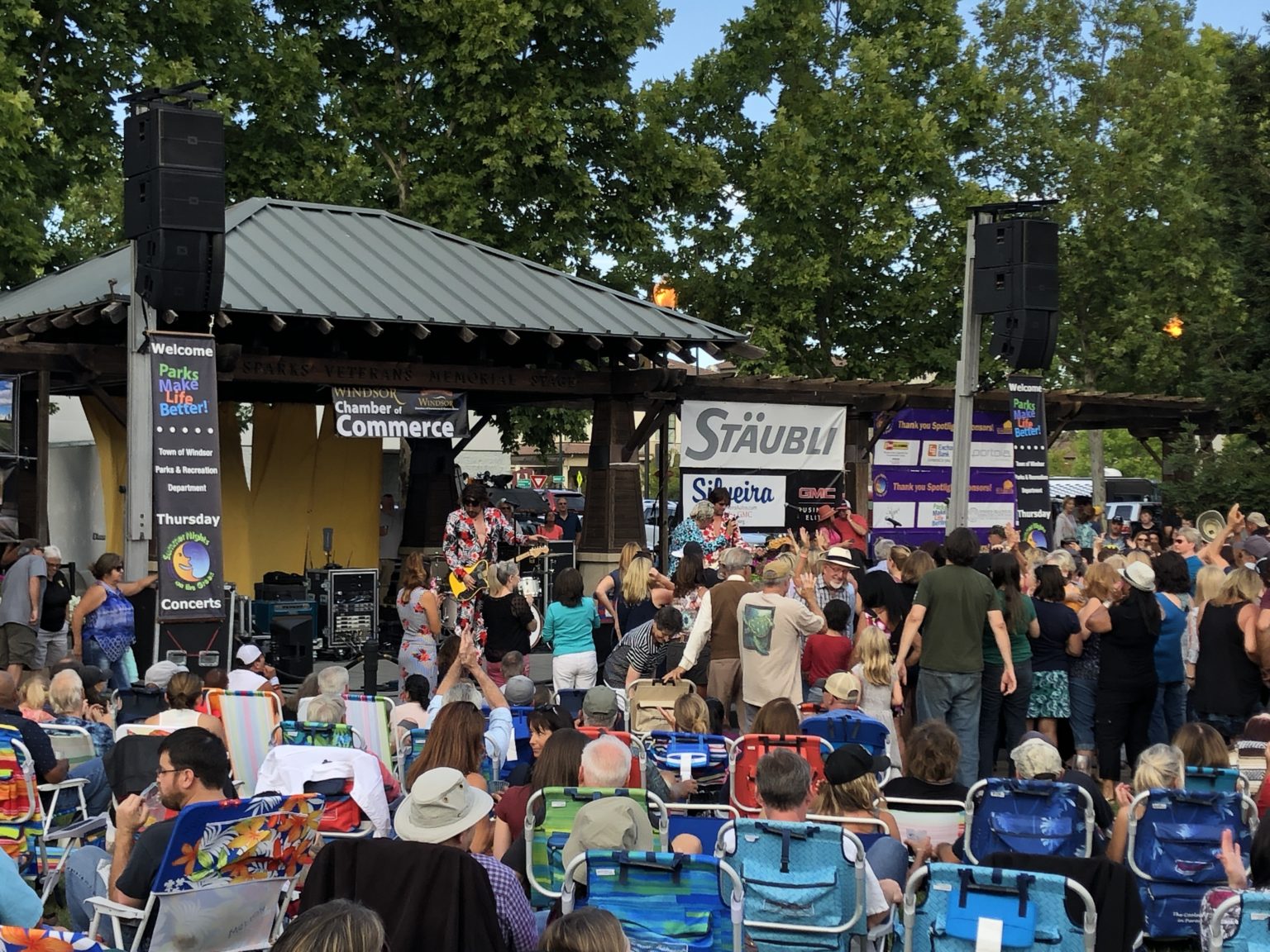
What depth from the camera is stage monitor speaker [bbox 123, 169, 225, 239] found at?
10.7 metres

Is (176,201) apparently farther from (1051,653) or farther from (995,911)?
(995,911)

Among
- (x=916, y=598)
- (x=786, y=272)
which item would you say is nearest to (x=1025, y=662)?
(x=916, y=598)

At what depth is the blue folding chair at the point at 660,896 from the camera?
4781mm

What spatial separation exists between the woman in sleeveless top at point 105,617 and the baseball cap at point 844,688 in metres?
5.70

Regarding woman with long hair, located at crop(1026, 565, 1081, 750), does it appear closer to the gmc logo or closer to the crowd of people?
the crowd of people

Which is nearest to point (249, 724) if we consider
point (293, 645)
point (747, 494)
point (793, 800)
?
point (793, 800)

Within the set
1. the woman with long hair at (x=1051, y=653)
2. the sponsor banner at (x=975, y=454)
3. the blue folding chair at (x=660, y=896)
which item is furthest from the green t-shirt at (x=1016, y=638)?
the sponsor banner at (x=975, y=454)

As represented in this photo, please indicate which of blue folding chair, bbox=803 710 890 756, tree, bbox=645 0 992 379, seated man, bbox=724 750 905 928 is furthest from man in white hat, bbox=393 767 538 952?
tree, bbox=645 0 992 379

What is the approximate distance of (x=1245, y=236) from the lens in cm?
2036

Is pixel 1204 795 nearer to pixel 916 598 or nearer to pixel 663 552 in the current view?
pixel 916 598

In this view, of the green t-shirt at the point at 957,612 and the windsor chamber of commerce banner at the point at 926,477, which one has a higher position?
the windsor chamber of commerce banner at the point at 926,477

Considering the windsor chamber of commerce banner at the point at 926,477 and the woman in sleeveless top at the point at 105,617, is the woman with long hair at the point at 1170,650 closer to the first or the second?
the woman in sleeveless top at the point at 105,617

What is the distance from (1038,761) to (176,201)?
24.8 feet

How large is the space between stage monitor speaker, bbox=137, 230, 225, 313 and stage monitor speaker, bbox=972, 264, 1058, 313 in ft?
23.6
